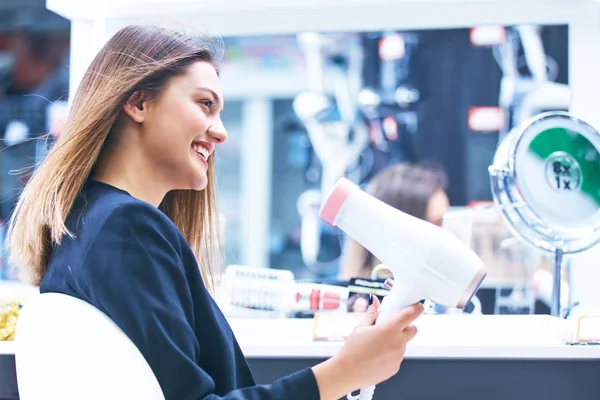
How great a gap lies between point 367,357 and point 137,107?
475 millimetres

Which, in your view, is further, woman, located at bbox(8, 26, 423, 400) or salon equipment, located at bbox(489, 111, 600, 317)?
salon equipment, located at bbox(489, 111, 600, 317)

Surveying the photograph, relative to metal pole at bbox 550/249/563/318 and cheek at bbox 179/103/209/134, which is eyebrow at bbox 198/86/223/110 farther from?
metal pole at bbox 550/249/563/318

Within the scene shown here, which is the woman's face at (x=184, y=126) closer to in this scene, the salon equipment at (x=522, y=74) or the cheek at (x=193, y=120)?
the cheek at (x=193, y=120)

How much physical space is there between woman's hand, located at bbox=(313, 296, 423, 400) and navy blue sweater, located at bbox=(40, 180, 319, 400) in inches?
1.0

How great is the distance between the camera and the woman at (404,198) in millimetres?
2143

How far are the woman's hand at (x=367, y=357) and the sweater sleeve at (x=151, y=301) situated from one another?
3 centimetres

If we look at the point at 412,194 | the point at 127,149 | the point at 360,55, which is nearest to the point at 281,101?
the point at 360,55

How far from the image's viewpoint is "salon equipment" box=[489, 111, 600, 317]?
128 cm

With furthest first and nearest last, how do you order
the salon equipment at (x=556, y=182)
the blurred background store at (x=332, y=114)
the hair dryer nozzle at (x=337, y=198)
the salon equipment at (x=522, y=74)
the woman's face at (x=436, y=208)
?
the blurred background store at (x=332, y=114), the salon equipment at (x=522, y=74), the woman's face at (x=436, y=208), the salon equipment at (x=556, y=182), the hair dryer nozzle at (x=337, y=198)

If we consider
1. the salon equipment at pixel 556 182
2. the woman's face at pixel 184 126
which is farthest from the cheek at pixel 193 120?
the salon equipment at pixel 556 182

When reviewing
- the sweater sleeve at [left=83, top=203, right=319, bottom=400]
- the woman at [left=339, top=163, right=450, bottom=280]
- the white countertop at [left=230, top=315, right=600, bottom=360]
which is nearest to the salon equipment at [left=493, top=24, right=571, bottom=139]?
the woman at [left=339, top=163, right=450, bottom=280]

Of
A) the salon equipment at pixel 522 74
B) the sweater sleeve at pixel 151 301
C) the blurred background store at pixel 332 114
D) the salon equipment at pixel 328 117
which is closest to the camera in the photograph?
the sweater sleeve at pixel 151 301

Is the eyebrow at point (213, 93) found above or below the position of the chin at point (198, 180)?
above

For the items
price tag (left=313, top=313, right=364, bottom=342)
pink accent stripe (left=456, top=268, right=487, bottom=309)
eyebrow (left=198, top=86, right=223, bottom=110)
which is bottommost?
price tag (left=313, top=313, right=364, bottom=342)
